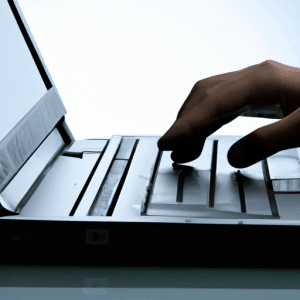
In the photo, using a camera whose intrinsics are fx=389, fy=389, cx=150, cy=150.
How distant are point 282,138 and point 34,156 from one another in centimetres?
29

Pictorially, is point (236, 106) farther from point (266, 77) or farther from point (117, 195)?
point (117, 195)

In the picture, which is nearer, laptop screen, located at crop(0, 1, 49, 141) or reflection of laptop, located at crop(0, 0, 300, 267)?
reflection of laptop, located at crop(0, 0, 300, 267)

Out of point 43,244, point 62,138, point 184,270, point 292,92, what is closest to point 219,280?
point 184,270

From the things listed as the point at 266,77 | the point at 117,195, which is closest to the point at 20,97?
the point at 117,195

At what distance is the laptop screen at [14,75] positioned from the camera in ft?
1.52

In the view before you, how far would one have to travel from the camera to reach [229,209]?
Result: 36cm

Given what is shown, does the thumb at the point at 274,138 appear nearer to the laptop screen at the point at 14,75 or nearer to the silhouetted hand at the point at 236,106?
the silhouetted hand at the point at 236,106

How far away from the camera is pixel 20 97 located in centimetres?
50

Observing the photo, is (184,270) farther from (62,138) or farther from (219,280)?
(62,138)

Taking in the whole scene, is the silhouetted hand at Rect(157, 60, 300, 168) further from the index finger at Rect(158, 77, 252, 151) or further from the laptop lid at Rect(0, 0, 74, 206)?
the laptop lid at Rect(0, 0, 74, 206)

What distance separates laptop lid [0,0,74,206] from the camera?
1.42 feet

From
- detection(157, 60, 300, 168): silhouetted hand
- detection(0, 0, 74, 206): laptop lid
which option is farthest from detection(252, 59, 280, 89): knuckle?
detection(0, 0, 74, 206): laptop lid

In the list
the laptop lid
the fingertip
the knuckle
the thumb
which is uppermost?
the laptop lid

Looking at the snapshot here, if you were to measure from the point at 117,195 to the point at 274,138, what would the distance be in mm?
169
